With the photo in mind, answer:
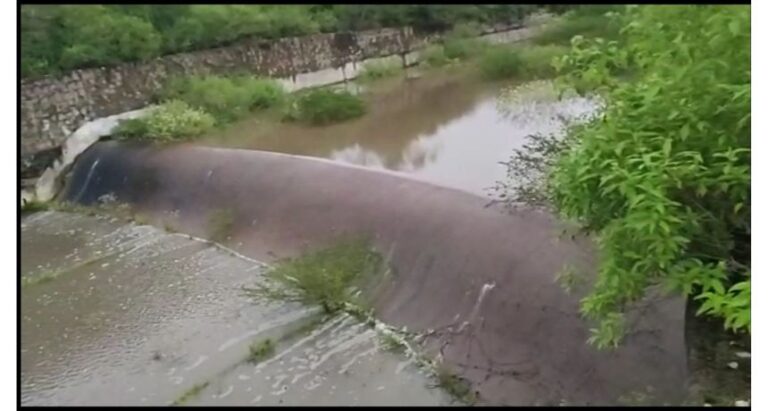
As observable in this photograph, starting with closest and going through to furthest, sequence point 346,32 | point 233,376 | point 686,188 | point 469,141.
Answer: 1. point 686,188
2. point 233,376
3. point 469,141
4. point 346,32

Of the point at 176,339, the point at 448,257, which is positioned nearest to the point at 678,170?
the point at 448,257

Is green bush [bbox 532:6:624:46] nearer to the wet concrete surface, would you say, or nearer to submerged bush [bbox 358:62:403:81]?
submerged bush [bbox 358:62:403:81]

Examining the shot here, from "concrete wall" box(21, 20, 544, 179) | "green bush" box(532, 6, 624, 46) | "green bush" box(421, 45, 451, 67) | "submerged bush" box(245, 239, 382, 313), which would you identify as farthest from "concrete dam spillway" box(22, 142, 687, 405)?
"green bush" box(532, 6, 624, 46)

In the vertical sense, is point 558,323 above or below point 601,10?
below

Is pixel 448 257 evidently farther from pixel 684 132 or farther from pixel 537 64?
pixel 537 64
